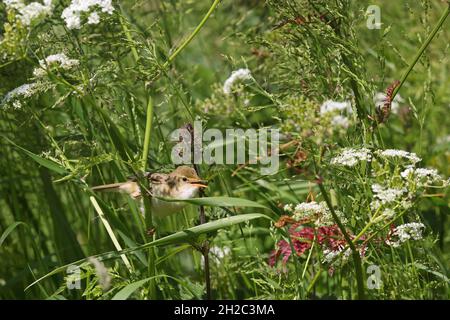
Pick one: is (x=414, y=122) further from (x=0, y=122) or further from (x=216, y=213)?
(x=0, y=122)

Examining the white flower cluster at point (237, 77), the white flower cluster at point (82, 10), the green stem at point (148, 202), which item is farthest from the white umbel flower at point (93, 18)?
the white flower cluster at point (237, 77)

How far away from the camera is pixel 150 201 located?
2266 millimetres

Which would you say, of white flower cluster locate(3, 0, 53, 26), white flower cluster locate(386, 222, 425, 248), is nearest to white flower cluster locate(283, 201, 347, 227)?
white flower cluster locate(386, 222, 425, 248)

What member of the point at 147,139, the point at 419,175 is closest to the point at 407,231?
the point at 419,175

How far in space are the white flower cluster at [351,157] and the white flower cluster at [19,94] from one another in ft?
2.99

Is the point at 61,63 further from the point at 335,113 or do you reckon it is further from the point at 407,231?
the point at 407,231

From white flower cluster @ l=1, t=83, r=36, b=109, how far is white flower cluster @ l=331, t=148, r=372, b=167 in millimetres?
912

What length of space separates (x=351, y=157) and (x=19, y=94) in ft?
3.34

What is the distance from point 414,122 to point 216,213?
61.2 inches

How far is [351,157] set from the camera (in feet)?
6.64
